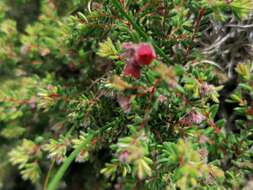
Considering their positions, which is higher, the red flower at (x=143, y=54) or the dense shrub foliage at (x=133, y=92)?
the red flower at (x=143, y=54)

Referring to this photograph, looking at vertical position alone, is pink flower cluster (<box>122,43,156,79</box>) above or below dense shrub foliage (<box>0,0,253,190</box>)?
above

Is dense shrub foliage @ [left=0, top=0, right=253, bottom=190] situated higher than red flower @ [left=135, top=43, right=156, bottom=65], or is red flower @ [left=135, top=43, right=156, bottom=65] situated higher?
red flower @ [left=135, top=43, right=156, bottom=65]

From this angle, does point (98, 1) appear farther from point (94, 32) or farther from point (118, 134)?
point (118, 134)

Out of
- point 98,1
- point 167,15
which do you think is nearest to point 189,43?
point 167,15
